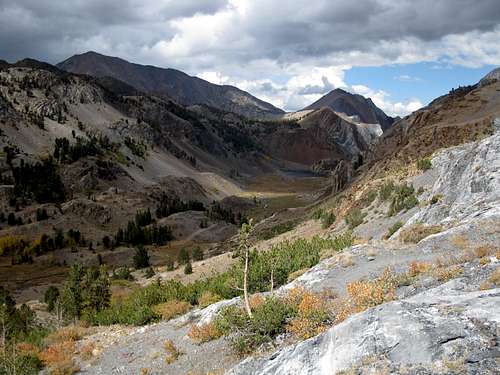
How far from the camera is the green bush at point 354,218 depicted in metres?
39.0

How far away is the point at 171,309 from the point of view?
23.3 metres

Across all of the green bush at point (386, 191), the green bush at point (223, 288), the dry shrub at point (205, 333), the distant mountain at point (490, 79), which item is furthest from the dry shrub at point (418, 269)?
the distant mountain at point (490, 79)

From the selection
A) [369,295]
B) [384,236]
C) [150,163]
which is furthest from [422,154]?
[150,163]

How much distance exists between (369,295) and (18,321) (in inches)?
1263

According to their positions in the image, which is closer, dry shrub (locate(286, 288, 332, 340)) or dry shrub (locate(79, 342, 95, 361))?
dry shrub (locate(286, 288, 332, 340))

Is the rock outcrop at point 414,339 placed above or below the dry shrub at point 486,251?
above

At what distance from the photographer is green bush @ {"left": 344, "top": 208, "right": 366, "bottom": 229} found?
39050 mm

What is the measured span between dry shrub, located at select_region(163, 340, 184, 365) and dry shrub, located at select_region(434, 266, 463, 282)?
9.05 m

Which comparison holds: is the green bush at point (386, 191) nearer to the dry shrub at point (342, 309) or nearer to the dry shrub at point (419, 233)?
the dry shrub at point (419, 233)

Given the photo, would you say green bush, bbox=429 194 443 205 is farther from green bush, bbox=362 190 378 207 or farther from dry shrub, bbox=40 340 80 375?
dry shrub, bbox=40 340 80 375

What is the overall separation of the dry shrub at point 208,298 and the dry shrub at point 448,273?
40.6ft

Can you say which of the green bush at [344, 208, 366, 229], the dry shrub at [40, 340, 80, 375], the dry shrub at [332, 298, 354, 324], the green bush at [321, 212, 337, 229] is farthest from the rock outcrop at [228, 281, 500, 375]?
the green bush at [321, 212, 337, 229]

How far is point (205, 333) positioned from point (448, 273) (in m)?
8.46

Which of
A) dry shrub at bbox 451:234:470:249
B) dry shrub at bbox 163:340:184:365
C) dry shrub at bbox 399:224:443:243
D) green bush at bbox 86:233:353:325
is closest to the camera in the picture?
dry shrub at bbox 163:340:184:365
